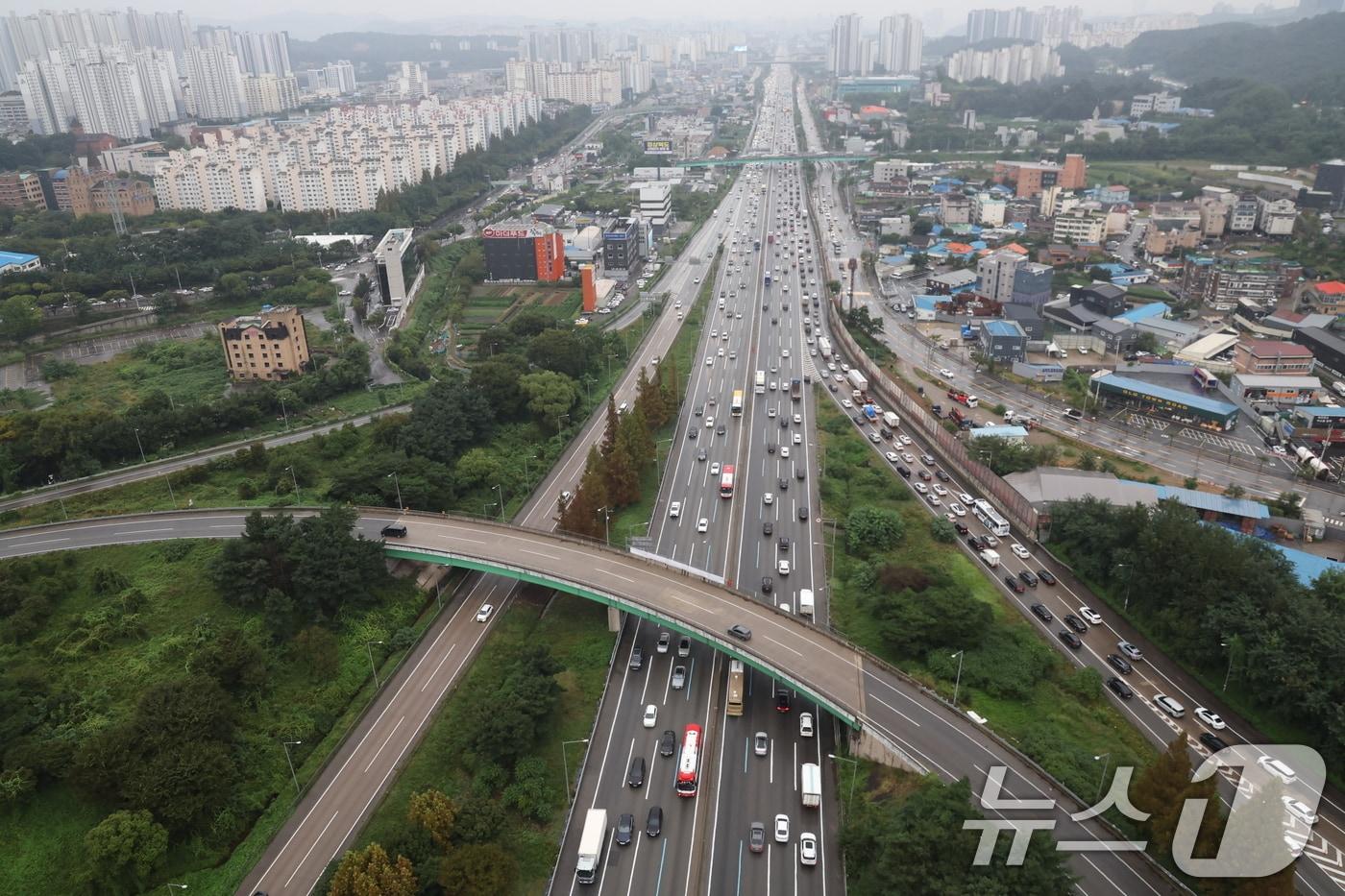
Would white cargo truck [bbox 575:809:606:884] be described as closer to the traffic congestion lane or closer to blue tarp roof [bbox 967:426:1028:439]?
the traffic congestion lane

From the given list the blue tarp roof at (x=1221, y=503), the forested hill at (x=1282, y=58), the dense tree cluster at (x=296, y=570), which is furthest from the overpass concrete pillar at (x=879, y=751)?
the forested hill at (x=1282, y=58)

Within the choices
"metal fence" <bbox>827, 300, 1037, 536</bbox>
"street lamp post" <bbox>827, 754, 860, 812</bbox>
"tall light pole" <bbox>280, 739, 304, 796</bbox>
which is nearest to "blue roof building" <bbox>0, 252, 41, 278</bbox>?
"tall light pole" <bbox>280, 739, 304, 796</bbox>

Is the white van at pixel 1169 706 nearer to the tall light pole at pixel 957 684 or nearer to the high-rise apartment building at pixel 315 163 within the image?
the tall light pole at pixel 957 684

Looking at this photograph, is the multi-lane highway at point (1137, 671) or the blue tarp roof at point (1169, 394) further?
the blue tarp roof at point (1169, 394)

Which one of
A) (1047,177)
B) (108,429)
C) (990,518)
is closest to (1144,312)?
(990,518)

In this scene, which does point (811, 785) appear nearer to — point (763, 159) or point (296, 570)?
point (296, 570)
